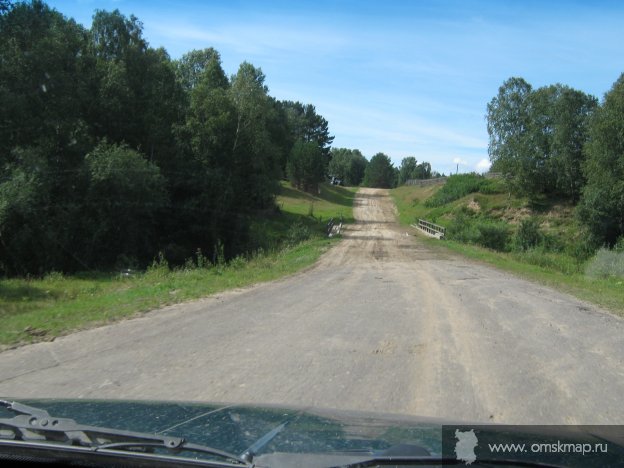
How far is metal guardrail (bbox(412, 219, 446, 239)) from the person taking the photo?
37.9 m

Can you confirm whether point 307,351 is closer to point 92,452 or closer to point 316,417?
point 316,417

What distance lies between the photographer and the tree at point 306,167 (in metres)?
79.9

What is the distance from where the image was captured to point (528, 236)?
41594 millimetres

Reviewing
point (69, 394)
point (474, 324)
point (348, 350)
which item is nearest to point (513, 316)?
point (474, 324)

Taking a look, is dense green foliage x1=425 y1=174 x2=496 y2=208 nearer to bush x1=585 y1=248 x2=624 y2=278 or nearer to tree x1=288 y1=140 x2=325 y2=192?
tree x1=288 y1=140 x2=325 y2=192

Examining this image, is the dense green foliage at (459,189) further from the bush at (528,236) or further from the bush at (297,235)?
the bush at (297,235)

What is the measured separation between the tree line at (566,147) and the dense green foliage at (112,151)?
83.3 ft

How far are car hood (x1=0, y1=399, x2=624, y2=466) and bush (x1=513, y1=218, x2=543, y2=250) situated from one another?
126 feet

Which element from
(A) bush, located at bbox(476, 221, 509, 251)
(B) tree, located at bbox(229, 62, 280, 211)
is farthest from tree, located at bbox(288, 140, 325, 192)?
(A) bush, located at bbox(476, 221, 509, 251)

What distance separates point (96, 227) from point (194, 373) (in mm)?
25393

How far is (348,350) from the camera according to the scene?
314 inches

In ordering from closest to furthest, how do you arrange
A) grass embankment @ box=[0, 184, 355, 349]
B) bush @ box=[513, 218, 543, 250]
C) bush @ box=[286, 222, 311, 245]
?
1. grass embankment @ box=[0, 184, 355, 349]
2. bush @ box=[286, 222, 311, 245]
3. bush @ box=[513, 218, 543, 250]

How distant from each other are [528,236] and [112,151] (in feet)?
95.9

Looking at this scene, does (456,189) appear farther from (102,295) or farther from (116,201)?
(102,295)
